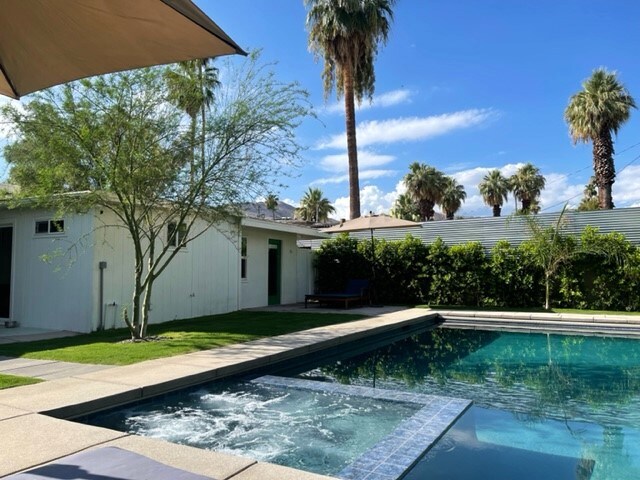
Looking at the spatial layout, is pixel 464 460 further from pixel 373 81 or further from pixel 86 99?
pixel 373 81

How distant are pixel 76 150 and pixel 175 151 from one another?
1577 mm

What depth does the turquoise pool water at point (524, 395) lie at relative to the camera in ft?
13.3

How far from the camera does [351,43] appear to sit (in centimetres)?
1934

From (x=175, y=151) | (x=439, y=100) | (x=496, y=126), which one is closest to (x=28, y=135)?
(x=175, y=151)

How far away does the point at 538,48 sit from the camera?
1384cm

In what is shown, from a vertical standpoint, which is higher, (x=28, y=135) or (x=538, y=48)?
(x=538, y=48)

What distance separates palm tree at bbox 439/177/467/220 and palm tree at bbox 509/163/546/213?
173 inches

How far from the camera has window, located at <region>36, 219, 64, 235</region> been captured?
33.5ft

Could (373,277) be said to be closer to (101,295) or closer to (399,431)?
(101,295)

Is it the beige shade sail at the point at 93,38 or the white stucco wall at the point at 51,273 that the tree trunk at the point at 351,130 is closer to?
the white stucco wall at the point at 51,273

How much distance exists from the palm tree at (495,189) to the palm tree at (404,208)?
619 centimetres

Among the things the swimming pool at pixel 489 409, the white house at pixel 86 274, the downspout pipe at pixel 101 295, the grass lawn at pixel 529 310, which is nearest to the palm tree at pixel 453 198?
the grass lawn at pixel 529 310

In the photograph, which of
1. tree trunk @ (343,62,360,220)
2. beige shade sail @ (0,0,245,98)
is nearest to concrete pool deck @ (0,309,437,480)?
beige shade sail @ (0,0,245,98)

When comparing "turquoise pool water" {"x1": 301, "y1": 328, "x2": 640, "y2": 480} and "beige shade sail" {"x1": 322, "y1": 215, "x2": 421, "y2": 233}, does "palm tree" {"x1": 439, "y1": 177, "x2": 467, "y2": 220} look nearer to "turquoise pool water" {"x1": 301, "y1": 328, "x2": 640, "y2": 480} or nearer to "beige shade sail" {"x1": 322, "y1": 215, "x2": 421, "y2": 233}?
"beige shade sail" {"x1": 322, "y1": 215, "x2": 421, "y2": 233}
